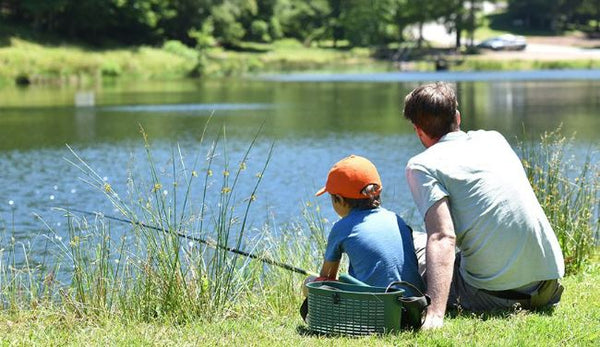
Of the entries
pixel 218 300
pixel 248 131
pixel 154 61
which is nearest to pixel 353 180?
pixel 218 300

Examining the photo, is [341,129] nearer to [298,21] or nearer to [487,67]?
[487,67]

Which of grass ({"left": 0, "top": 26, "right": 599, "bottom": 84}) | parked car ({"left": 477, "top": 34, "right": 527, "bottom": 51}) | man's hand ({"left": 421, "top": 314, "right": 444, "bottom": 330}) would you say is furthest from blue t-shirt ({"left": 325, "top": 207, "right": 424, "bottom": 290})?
parked car ({"left": 477, "top": 34, "right": 527, "bottom": 51})

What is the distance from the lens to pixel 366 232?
4.49m

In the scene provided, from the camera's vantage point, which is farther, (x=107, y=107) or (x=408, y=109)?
(x=107, y=107)

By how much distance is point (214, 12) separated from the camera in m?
60.2

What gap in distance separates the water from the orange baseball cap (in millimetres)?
1744

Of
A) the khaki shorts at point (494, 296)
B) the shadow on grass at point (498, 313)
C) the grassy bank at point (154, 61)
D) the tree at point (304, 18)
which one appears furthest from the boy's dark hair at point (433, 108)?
the tree at point (304, 18)

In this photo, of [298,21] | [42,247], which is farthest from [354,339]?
[298,21]

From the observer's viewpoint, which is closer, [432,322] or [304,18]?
[432,322]

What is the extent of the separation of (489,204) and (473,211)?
8 cm

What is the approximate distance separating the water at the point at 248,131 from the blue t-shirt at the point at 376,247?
1776mm

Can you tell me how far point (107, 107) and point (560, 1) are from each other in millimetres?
53846

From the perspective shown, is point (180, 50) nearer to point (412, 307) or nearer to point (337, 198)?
point (337, 198)

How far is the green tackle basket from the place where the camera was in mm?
4312
